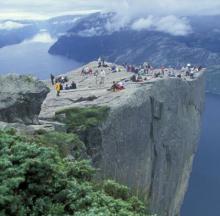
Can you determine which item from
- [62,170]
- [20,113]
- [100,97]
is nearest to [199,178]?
[100,97]

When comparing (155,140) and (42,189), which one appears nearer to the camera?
(42,189)

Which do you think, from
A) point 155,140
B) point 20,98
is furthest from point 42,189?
point 155,140

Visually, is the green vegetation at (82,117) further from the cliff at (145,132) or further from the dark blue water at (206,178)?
the dark blue water at (206,178)

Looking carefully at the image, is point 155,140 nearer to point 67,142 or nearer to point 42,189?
point 67,142

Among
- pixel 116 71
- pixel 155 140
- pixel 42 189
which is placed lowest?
pixel 155 140

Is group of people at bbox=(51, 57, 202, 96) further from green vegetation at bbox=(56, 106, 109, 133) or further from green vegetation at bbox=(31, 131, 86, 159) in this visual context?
green vegetation at bbox=(31, 131, 86, 159)

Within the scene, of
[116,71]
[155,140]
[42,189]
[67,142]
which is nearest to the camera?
[42,189]

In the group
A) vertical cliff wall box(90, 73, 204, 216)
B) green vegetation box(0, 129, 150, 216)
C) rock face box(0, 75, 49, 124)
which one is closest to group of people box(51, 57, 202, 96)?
vertical cliff wall box(90, 73, 204, 216)
